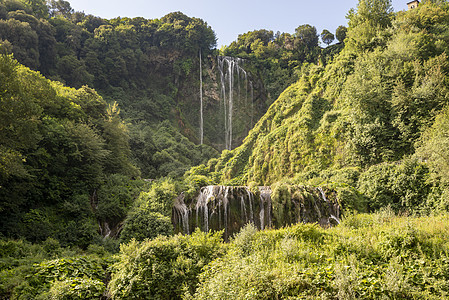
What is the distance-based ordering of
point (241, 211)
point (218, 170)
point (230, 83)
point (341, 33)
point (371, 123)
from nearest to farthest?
point (241, 211) → point (371, 123) → point (218, 170) → point (230, 83) → point (341, 33)

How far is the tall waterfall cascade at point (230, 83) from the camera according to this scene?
4225 centimetres

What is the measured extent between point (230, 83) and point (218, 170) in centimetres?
1876

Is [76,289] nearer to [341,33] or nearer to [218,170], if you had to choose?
[218,170]

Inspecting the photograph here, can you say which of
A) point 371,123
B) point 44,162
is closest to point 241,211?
point 44,162

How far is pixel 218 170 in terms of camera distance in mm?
29969

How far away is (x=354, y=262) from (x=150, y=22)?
4973 cm

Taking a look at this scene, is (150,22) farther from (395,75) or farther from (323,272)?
(323,272)

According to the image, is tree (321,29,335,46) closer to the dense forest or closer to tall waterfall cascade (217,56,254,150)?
the dense forest

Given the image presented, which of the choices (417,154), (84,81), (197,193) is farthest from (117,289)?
(84,81)

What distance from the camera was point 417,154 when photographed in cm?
Result: 1567

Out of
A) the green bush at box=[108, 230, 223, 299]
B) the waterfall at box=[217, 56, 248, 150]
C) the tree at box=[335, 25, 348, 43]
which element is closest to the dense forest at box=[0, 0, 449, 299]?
the green bush at box=[108, 230, 223, 299]

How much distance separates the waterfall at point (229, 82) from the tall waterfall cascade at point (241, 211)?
1020 inches

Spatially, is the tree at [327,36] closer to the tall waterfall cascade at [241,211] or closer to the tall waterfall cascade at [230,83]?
the tall waterfall cascade at [230,83]

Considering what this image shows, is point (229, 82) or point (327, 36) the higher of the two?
point (327, 36)
